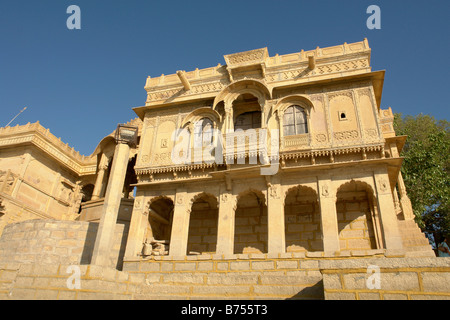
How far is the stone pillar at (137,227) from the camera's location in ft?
46.9

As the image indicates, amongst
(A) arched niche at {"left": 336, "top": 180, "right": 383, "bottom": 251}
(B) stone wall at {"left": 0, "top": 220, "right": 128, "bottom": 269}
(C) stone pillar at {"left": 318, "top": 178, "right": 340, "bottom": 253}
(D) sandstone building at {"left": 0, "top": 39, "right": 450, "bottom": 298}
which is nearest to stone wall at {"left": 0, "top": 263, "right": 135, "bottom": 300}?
(D) sandstone building at {"left": 0, "top": 39, "right": 450, "bottom": 298}

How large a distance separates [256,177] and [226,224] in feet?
7.99

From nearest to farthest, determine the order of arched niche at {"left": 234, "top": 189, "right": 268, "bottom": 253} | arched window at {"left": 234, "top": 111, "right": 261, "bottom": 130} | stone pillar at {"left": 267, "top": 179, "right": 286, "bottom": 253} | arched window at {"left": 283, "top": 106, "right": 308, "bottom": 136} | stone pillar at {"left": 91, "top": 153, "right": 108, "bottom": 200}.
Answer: stone pillar at {"left": 267, "top": 179, "right": 286, "bottom": 253}, arched window at {"left": 283, "top": 106, "right": 308, "bottom": 136}, arched niche at {"left": 234, "top": 189, "right": 268, "bottom": 253}, arched window at {"left": 234, "top": 111, "right": 261, "bottom": 130}, stone pillar at {"left": 91, "top": 153, "right": 108, "bottom": 200}

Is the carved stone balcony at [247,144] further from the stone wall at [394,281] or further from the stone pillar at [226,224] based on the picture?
the stone wall at [394,281]

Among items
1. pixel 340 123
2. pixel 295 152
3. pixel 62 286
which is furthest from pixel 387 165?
pixel 62 286

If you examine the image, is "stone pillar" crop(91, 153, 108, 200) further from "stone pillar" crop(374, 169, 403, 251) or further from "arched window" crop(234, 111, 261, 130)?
"stone pillar" crop(374, 169, 403, 251)

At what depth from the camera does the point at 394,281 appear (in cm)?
562

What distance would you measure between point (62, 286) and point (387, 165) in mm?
12069

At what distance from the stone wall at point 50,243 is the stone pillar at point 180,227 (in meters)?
2.93

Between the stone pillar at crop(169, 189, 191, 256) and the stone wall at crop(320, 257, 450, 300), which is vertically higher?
the stone pillar at crop(169, 189, 191, 256)

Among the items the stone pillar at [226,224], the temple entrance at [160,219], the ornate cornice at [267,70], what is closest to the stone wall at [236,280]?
the stone pillar at [226,224]

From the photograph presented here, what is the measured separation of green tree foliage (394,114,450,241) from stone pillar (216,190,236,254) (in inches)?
469

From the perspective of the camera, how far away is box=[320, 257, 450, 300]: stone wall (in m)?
5.46

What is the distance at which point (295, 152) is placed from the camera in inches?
553
